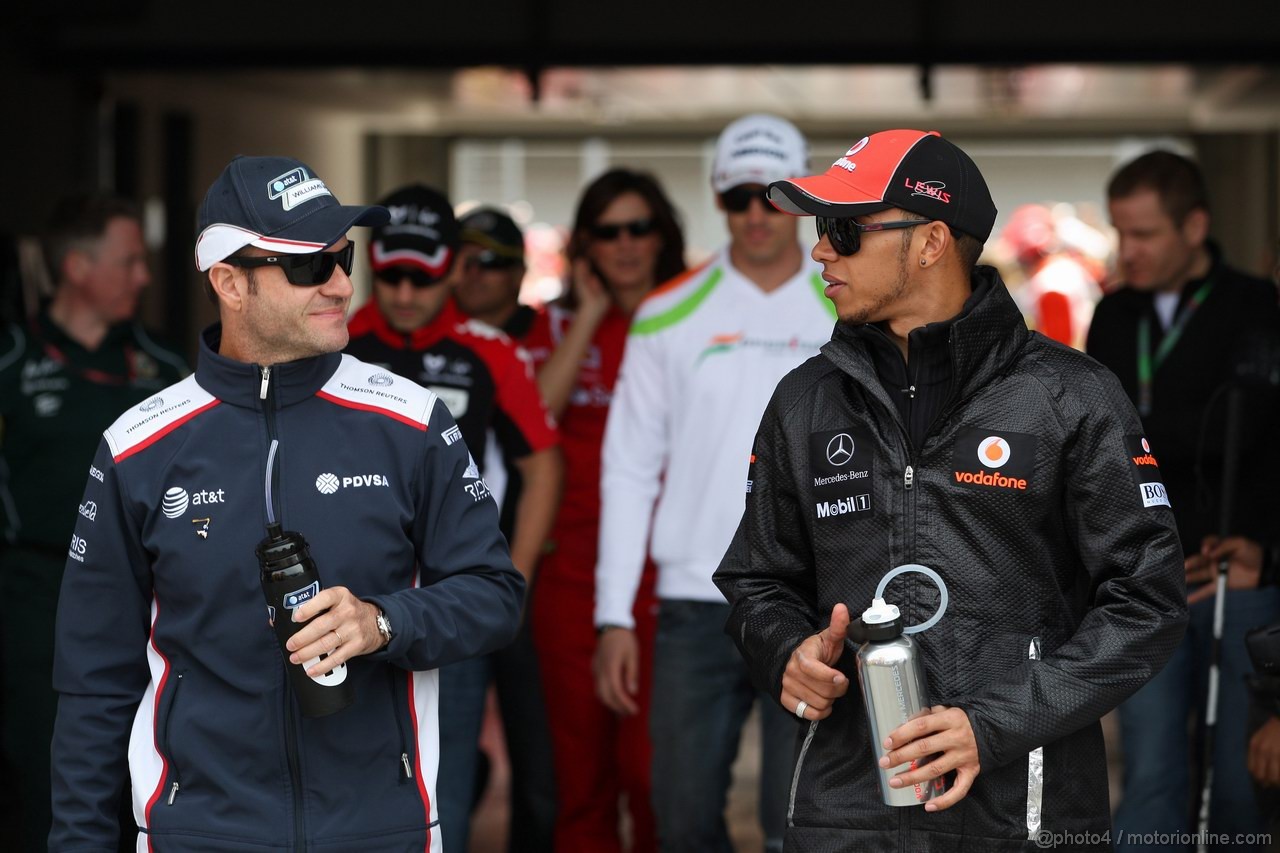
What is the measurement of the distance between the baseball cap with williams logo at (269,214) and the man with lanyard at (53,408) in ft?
6.90

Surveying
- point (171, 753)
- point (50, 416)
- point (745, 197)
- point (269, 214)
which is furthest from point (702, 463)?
point (50, 416)

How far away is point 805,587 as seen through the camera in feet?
8.66

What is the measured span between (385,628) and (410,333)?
1.70 metres

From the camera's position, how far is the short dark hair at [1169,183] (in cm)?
403

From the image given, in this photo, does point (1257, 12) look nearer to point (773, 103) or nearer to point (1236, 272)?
point (1236, 272)

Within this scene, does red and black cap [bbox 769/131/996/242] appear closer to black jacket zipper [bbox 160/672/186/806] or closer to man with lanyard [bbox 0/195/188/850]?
black jacket zipper [bbox 160/672/186/806]

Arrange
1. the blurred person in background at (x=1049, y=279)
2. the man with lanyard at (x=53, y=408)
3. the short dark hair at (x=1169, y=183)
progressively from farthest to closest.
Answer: the blurred person in background at (x=1049, y=279) < the man with lanyard at (x=53, y=408) < the short dark hair at (x=1169, y=183)

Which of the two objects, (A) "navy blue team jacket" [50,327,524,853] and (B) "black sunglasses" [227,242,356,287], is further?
(B) "black sunglasses" [227,242,356,287]

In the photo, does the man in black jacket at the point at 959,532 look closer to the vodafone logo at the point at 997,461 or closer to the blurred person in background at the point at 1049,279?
the vodafone logo at the point at 997,461

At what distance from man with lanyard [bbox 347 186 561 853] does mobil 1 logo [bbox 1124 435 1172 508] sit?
1.82 metres

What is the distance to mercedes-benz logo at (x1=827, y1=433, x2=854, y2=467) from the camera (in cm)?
246

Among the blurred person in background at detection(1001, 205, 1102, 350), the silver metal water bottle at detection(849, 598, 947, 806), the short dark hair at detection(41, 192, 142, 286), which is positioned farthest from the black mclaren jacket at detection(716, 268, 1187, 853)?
the blurred person in background at detection(1001, 205, 1102, 350)

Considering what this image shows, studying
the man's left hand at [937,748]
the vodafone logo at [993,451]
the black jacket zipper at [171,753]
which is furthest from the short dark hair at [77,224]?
the man's left hand at [937,748]

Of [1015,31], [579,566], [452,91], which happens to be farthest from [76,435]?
[452,91]
